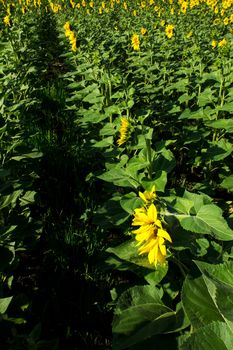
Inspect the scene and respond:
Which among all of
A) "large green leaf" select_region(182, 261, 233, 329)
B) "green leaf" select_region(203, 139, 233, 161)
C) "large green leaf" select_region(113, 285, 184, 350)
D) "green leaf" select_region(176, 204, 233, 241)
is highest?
"large green leaf" select_region(182, 261, 233, 329)

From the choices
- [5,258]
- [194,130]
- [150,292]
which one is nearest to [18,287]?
[5,258]

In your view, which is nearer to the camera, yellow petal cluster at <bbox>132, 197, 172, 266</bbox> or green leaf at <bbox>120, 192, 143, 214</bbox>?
yellow petal cluster at <bbox>132, 197, 172, 266</bbox>

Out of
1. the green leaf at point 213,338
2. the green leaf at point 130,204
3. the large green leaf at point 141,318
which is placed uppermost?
the green leaf at point 213,338

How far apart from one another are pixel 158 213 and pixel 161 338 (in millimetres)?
446

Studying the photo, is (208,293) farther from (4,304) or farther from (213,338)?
(4,304)

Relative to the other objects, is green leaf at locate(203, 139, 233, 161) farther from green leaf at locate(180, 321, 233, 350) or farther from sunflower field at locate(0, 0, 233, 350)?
green leaf at locate(180, 321, 233, 350)

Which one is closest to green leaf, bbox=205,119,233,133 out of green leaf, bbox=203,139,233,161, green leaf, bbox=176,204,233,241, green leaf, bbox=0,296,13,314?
green leaf, bbox=203,139,233,161

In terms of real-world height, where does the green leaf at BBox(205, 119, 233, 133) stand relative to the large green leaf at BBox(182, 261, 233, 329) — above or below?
below

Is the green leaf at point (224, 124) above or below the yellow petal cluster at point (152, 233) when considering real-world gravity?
below

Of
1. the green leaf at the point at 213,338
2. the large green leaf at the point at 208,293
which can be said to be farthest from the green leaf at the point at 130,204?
the green leaf at the point at 213,338

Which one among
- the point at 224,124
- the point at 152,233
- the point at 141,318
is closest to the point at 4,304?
the point at 141,318

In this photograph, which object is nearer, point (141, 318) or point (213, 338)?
point (213, 338)

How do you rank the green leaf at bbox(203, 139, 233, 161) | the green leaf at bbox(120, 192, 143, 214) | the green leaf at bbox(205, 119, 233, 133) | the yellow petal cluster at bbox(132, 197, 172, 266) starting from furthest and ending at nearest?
the green leaf at bbox(205, 119, 233, 133) → the green leaf at bbox(203, 139, 233, 161) → the green leaf at bbox(120, 192, 143, 214) → the yellow petal cluster at bbox(132, 197, 172, 266)

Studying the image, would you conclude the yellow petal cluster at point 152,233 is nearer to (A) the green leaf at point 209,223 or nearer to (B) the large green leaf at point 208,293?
(A) the green leaf at point 209,223
